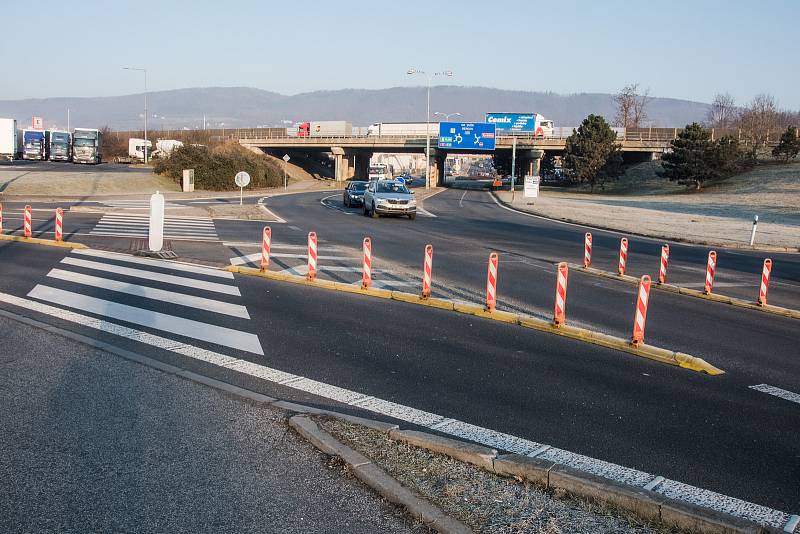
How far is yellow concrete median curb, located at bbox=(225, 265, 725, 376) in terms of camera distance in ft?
33.3

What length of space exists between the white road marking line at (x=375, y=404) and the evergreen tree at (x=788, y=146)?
75.0 meters

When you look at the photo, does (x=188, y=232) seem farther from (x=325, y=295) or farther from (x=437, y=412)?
(x=437, y=412)

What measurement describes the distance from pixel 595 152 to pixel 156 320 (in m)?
76.2

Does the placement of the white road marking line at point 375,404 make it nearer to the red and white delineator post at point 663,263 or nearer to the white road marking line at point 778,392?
the white road marking line at point 778,392

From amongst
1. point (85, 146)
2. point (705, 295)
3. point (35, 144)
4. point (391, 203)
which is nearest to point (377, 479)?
point (705, 295)

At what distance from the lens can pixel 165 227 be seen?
91.8 ft

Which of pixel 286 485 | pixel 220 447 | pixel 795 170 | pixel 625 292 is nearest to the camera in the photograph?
pixel 286 485

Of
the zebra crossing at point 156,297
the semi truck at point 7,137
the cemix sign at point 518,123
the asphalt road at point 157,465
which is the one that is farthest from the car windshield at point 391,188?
the cemix sign at point 518,123

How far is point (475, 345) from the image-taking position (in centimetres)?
1059

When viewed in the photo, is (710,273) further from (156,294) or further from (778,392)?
(156,294)

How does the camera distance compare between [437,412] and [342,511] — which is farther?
[437,412]

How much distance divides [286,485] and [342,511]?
61 centimetres

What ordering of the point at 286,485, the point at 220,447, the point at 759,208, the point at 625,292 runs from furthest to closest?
the point at 759,208, the point at 625,292, the point at 220,447, the point at 286,485

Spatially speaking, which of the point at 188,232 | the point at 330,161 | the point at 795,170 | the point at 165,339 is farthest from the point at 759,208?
the point at 330,161
